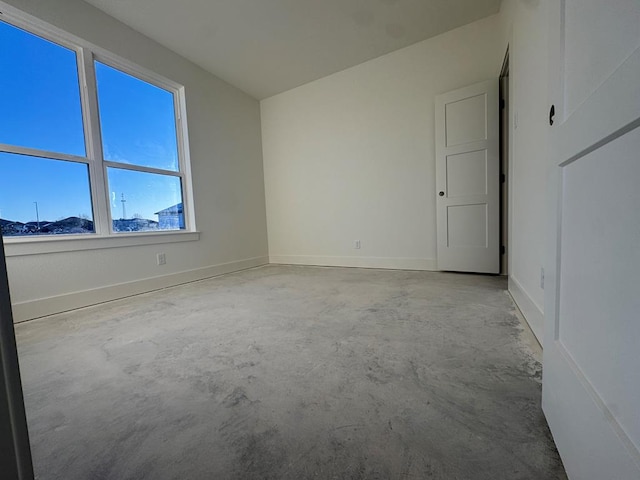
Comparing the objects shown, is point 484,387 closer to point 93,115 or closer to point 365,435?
point 365,435

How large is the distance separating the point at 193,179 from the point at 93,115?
1.10 metres

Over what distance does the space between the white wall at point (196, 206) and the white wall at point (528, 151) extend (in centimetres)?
334

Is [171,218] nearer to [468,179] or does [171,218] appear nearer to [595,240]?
[468,179]

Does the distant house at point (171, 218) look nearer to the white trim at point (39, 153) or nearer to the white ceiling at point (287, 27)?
the white trim at point (39, 153)

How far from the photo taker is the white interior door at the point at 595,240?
475mm

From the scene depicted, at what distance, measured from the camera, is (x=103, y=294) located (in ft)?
8.57

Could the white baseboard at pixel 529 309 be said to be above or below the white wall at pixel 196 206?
below

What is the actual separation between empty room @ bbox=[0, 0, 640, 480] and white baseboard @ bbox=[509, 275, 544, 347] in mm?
30

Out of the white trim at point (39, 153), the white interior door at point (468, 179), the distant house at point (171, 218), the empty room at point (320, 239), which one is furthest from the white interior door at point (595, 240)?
the distant house at point (171, 218)

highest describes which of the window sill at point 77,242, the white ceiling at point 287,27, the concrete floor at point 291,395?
the white ceiling at point 287,27

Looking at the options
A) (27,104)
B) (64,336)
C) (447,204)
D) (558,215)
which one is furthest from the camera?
(447,204)

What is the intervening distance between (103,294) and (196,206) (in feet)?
4.53

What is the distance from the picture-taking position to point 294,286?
2.92m

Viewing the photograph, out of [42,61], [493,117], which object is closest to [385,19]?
[493,117]
